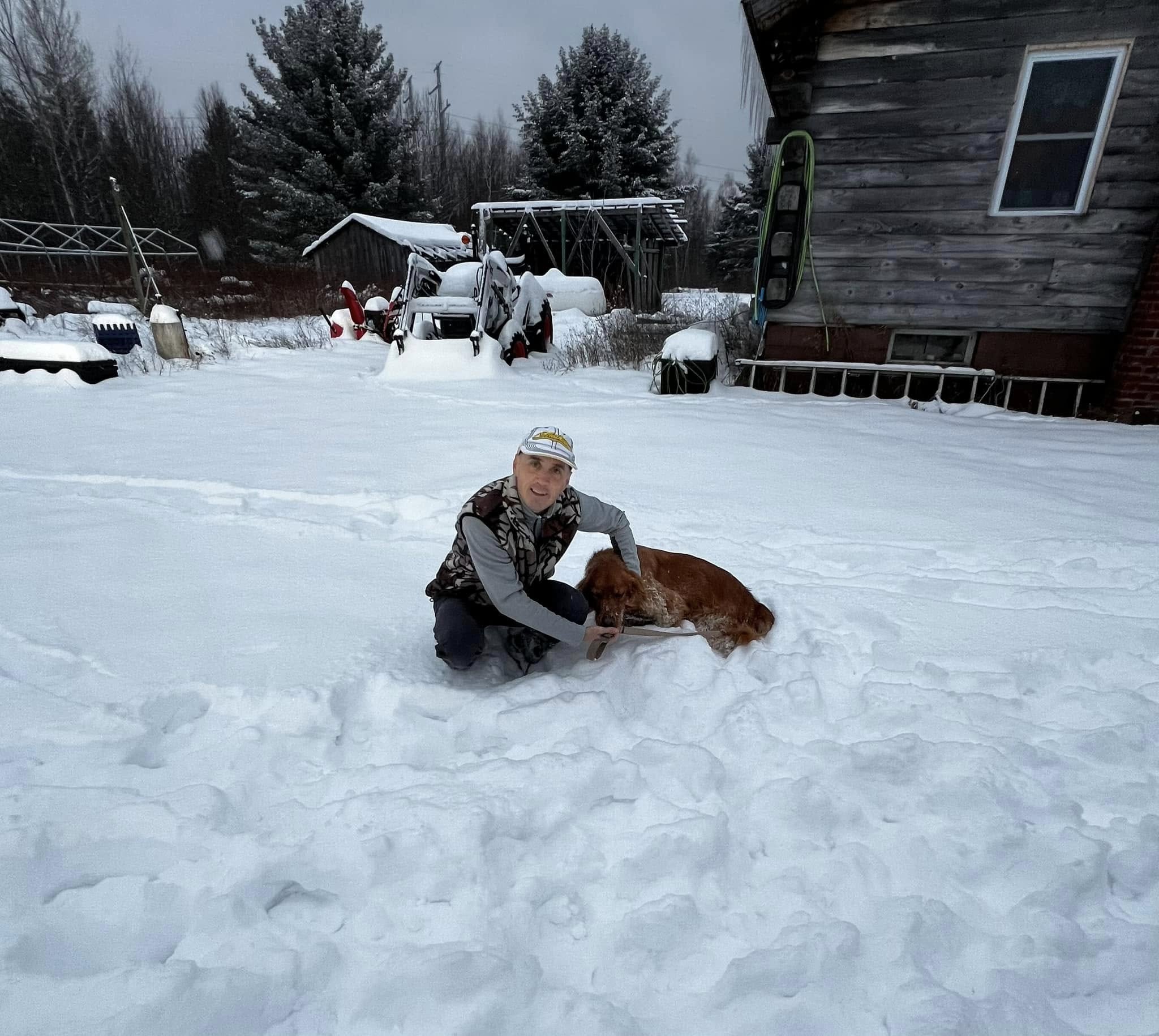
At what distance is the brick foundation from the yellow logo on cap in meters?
A: 5.85

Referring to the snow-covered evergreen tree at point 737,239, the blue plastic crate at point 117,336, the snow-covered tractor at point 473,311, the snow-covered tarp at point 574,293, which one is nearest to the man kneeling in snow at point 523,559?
the snow-covered tractor at point 473,311

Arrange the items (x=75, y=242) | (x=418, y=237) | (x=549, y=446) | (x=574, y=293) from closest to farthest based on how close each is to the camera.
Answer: (x=549, y=446) → (x=574, y=293) → (x=418, y=237) → (x=75, y=242)

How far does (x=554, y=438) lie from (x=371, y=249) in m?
18.0

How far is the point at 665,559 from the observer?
95.3 inches

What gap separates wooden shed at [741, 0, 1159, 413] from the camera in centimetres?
491

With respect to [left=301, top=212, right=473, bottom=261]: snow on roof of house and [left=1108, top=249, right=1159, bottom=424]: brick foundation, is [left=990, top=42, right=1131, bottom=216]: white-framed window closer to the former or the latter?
[left=1108, top=249, right=1159, bottom=424]: brick foundation

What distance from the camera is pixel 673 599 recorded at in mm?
2305

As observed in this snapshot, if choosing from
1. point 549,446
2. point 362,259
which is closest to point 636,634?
point 549,446

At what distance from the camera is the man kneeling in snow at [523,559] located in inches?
Result: 75.4

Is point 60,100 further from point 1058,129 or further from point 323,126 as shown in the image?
point 1058,129

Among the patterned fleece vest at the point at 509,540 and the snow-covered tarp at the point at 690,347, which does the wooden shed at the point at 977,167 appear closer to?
the snow-covered tarp at the point at 690,347

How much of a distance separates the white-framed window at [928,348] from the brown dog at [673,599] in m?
4.97

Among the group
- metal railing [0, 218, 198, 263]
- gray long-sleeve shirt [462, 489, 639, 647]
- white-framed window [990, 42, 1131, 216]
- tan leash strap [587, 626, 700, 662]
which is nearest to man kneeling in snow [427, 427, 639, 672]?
gray long-sleeve shirt [462, 489, 639, 647]

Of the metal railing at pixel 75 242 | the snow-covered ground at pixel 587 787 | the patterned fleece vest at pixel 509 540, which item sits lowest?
the snow-covered ground at pixel 587 787
